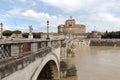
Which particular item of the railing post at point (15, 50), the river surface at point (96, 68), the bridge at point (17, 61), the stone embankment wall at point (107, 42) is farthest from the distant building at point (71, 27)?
the railing post at point (15, 50)

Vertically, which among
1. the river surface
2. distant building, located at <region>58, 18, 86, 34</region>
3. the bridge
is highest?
distant building, located at <region>58, 18, 86, 34</region>

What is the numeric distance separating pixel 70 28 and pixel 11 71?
12164 cm

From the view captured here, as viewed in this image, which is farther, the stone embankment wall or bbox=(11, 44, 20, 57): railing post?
the stone embankment wall

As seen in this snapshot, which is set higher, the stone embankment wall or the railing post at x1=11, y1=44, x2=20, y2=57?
the railing post at x1=11, y1=44, x2=20, y2=57

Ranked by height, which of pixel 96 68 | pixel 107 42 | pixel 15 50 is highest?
pixel 15 50

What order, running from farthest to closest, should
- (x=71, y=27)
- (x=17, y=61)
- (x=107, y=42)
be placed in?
1. (x=71, y=27)
2. (x=107, y=42)
3. (x=17, y=61)

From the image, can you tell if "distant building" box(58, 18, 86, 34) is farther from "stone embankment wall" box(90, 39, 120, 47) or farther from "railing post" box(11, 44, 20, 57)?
"railing post" box(11, 44, 20, 57)

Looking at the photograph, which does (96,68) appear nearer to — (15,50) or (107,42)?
(15,50)

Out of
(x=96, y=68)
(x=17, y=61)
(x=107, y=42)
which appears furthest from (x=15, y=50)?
(x=107, y=42)

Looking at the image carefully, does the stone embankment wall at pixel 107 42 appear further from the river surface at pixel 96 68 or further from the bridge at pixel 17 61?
the bridge at pixel 17 61

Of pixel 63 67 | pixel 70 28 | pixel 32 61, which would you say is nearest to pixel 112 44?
pixel 70 28

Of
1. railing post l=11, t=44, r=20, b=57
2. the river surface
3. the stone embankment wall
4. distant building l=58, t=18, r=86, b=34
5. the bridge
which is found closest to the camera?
the bridge

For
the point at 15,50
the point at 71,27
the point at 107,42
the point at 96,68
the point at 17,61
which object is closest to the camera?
the point at 17,61

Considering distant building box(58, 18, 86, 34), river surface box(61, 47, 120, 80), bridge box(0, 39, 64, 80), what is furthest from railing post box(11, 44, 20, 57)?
distant building box(58, 18, 86, 34)
